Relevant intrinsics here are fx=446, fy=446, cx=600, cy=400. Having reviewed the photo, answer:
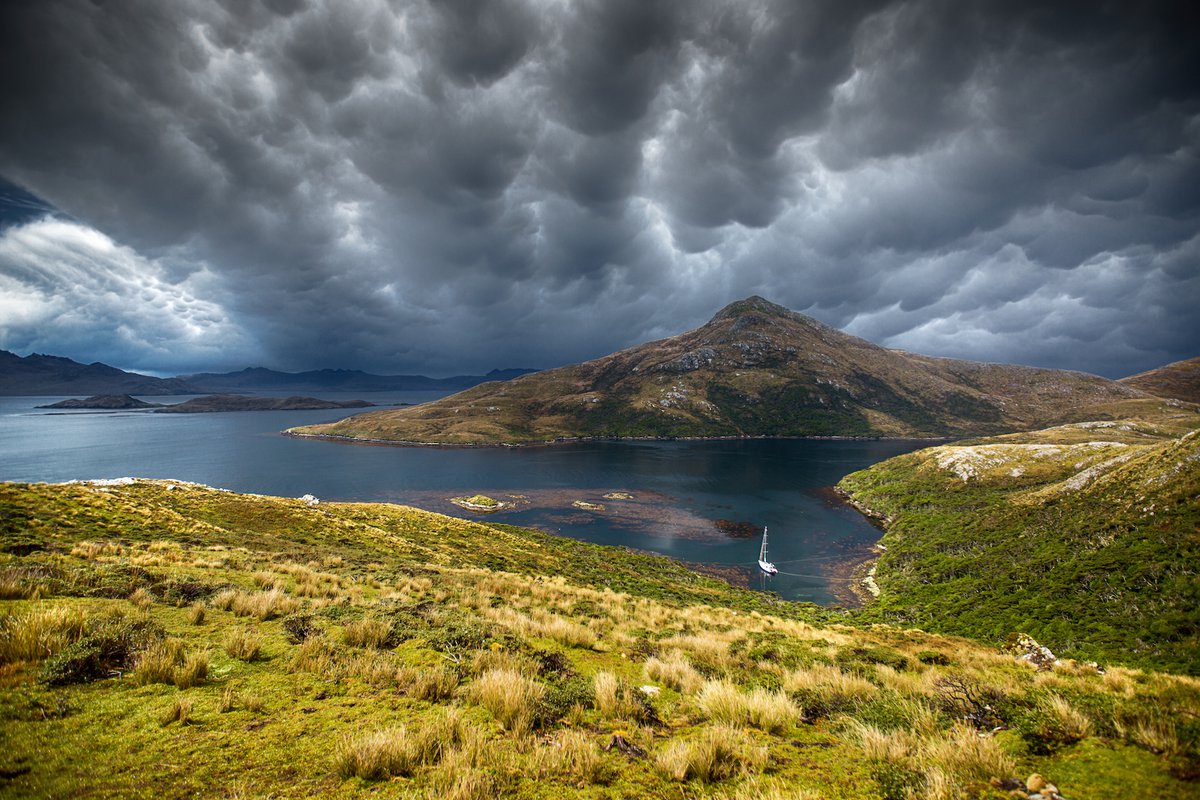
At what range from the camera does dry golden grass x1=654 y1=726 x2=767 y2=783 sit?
18.4ft

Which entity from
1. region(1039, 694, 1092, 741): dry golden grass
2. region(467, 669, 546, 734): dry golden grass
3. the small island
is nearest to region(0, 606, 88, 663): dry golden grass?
region(467, 669, 546, 734): dry golden grass

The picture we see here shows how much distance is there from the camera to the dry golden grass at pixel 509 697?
6.75 metres

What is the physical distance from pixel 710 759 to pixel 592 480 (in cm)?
11516

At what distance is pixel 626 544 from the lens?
6538 cm

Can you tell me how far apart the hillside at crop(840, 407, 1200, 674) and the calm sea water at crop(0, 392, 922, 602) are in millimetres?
10459

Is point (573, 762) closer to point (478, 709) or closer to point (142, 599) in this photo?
point (478, 709)

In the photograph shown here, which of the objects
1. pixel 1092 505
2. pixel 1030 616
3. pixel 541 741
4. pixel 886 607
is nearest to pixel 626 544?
pixel 886 607

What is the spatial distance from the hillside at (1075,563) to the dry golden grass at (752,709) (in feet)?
86.0

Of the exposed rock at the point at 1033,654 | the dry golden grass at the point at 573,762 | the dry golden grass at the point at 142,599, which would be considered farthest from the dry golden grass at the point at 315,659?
the exposed rock at the point at 1033,654

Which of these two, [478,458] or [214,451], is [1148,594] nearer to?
[478,458]

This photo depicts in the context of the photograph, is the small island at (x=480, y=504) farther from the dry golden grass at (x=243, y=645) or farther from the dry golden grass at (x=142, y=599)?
the dry golden grass at (x=243, y=645)

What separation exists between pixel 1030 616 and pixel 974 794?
34931mm

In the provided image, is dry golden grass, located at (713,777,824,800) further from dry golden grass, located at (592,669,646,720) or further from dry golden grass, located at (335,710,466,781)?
dry golden grass, located at (335,710,466,781)

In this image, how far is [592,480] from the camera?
119500 millimetres
